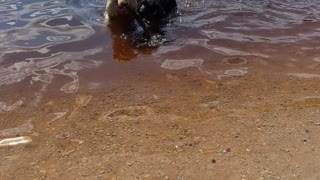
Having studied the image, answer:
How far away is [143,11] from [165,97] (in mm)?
2522

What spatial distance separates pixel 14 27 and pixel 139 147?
370cm

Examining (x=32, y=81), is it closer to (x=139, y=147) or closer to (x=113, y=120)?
(x=113, y=120)

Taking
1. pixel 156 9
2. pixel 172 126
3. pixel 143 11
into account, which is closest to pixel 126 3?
pixel 143 11

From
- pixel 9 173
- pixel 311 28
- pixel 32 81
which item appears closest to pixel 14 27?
pixel 32 81

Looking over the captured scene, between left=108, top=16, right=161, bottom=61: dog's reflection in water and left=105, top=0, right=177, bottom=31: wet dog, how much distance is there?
0.41 ft

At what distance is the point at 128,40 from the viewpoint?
559 centimetres

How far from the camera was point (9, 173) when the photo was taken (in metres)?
3.00

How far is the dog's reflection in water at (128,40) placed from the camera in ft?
17.0

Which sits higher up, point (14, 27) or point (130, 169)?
point (14, 27)

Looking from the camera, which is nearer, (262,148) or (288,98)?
(262,148)

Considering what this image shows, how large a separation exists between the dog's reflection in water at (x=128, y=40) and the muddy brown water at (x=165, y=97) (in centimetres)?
3

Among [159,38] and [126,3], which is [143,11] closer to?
[126,3]

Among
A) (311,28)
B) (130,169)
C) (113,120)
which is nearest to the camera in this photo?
(130,169)

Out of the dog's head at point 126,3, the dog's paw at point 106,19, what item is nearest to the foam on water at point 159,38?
the dog's paw at point 106,19
